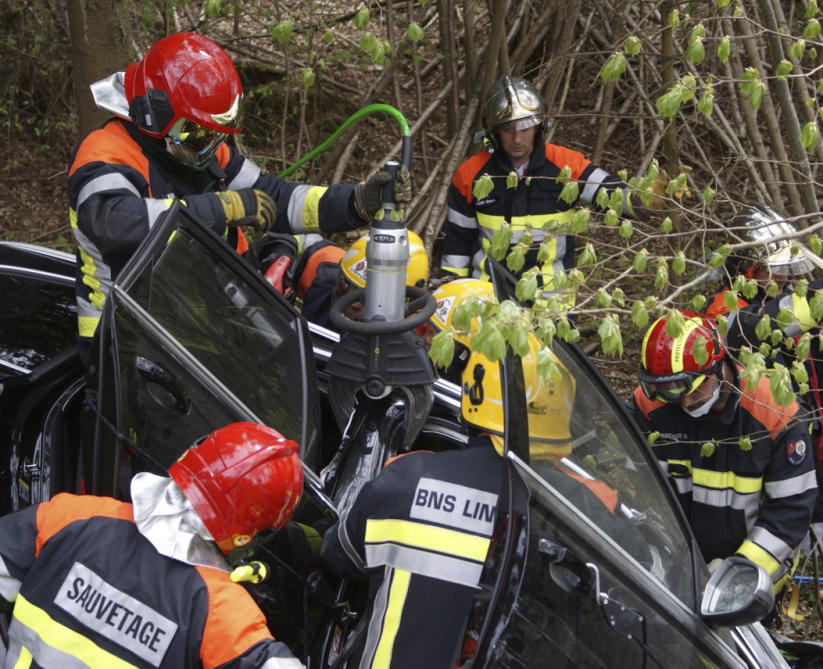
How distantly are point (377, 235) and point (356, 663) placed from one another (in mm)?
1599

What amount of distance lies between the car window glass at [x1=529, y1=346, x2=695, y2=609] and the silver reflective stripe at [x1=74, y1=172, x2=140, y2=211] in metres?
1.80

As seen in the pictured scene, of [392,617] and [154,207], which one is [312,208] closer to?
[154,207]

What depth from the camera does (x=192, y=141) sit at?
149 inches

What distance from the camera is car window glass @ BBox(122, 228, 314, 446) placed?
2.97 m

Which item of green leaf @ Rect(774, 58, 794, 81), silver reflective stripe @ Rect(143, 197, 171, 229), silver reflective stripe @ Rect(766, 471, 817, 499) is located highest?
green leaf @ Rect(774, 58, 794, 81)

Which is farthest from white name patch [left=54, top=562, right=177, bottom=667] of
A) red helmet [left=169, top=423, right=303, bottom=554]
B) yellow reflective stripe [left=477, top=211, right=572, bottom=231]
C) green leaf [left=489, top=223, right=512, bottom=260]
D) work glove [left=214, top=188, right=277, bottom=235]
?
yellow reflective stripe [left=477, top=211, right=572, bottom=231]

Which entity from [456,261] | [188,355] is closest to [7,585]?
[188,355]

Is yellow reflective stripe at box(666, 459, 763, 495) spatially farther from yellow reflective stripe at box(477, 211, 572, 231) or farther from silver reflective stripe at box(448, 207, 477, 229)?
silver reflective stripe at box(448, 207, 477, 229)

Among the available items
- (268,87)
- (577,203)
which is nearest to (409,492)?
(577,203)

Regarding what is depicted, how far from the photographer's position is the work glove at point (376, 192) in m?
3.60

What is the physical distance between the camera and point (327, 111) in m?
9.27

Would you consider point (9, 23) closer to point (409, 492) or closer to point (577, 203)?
point (577, 203)

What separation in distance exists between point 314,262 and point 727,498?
7.23 ft

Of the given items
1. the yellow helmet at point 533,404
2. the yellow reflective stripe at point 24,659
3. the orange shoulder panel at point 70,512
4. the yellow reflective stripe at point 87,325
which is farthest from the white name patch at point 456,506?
the yellow reflective stripe at point 87,325
